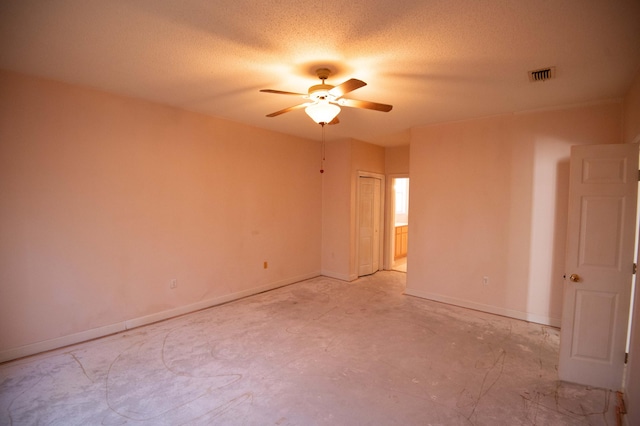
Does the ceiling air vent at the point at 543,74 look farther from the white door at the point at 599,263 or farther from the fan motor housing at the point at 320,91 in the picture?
the fan motor housing at the point at 320,91

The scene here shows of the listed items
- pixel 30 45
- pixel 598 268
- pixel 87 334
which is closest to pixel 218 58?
pixel 30 45

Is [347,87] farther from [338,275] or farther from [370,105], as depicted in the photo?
[338,275]

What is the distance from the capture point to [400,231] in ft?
25.1

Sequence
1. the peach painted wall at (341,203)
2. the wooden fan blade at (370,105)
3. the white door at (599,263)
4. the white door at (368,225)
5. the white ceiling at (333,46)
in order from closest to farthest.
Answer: the white ceiling at (333,46)
the white door at (599,263)
the wooden fan blade at (370,105)
the peach painted wall at (341,203)
the white door at (368,225)

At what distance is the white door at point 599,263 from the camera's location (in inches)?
96.2

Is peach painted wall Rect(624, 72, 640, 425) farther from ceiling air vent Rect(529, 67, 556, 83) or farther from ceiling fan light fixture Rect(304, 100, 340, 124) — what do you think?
ceiling fan light fixture Rect(304, 100, 340, 124)

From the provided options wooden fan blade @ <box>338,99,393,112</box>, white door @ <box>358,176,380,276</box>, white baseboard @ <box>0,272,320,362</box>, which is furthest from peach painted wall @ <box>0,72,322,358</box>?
wooden fan blade @ <box>338,99,393,112</box>

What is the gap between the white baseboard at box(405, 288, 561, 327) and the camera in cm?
Answer: 379

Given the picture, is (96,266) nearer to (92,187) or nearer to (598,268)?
(92,187)

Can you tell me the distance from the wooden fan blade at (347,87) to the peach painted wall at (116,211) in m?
2.46

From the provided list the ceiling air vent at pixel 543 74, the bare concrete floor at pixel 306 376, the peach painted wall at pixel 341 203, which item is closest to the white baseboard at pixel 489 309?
the bare concrete floor at pixel 306 376

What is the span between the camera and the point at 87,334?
3.21m

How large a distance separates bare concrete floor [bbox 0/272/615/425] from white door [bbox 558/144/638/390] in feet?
0.76

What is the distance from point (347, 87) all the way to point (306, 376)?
2.46 metres
